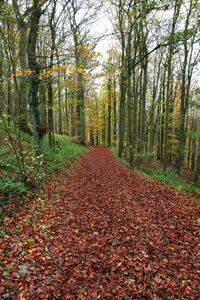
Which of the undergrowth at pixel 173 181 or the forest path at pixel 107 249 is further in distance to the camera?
the undergrowth at pixel 173 181

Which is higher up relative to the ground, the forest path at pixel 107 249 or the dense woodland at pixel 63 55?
the dense woodland at pixel 63 55

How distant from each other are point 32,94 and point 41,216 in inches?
214

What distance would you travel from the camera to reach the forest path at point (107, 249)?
2715 millimetres

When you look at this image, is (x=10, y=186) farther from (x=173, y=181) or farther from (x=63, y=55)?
(x=173, y=181)

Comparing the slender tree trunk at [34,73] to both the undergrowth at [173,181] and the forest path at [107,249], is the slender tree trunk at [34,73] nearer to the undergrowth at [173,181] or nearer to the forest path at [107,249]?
the forest path at [107,249]

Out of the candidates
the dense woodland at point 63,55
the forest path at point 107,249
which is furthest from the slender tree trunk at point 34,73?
the forest path at point 107,249

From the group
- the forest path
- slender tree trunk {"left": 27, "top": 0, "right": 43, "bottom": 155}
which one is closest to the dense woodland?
→ slender tree trunk {"left": 27, "top": 0, "right": 43, "bottom": 155}

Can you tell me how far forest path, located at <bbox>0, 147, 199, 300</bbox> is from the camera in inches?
107

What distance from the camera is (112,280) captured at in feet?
9.47

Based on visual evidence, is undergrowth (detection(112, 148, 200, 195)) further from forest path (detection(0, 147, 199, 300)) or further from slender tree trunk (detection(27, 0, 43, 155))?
slender tree trunk (detection(27, 0, 43, 155))

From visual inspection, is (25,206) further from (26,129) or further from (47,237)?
(26,129)

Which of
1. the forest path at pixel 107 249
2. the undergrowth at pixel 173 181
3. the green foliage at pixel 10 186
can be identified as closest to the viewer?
the forest path at pixel 107 249

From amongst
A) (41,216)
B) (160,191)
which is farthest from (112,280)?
(160,191)

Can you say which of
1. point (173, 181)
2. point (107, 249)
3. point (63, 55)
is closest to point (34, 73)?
point (63, 55)
